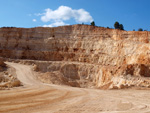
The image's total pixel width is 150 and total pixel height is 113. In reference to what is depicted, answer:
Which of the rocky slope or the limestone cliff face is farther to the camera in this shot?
the limestone cliff face

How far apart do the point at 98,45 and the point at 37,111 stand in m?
35.8

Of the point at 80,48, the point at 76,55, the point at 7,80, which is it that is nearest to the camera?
the point at 7,80

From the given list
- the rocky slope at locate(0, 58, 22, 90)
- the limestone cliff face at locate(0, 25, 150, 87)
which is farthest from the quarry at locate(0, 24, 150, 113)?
the rocky slope at locate(0, 58, 22, 90)

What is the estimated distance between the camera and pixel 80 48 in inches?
1718

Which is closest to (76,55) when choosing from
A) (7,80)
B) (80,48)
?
(80,48)

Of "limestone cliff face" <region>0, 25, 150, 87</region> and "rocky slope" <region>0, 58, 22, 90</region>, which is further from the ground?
"limestone cliff face" <region>0, 25, 150, 87</region>

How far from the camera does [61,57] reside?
43.1m

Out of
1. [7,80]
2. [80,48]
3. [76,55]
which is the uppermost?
[80,48]

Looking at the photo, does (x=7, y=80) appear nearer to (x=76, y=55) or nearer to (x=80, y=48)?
(x=76, y=55)

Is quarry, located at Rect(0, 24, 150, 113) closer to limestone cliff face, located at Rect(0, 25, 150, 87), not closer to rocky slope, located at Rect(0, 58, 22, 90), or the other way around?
limestone cliff face, located at Rect(0, 25, 150, 87)

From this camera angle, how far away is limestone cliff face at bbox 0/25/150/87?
3369cm

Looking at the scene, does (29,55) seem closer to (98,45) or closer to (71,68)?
(71,68)

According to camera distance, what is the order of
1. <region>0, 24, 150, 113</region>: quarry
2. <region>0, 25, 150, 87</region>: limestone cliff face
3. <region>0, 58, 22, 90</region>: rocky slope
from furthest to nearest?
1. <region>0, 25, 150, 87</region>: limestone cliff face
2. <region>0, 24, 150, 113</region>: quarry
3. <region>0, 58, 22, 90</region>: rocky slope

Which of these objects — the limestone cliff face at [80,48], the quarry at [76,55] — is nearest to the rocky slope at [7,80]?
the quarry at [76,55]
